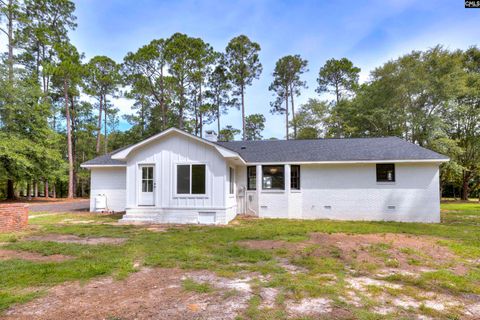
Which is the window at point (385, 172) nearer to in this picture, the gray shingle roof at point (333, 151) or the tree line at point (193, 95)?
the gray shingle roof at point (333, 151)

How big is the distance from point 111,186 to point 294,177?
9872 millimetres

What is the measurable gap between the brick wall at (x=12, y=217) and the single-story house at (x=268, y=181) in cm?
333

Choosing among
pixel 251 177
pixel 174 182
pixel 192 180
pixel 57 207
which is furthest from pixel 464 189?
pixel 57 207

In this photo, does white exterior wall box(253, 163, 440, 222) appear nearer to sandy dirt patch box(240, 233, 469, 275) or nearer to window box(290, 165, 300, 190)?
window box(290, 165, 300, 190)

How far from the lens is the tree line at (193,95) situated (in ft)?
66.3

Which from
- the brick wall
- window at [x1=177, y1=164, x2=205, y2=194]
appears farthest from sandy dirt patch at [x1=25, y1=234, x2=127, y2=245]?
window at [x1=177, y1=164, x2=205, y2=194]

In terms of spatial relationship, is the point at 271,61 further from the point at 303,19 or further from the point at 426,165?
the point at 426,165

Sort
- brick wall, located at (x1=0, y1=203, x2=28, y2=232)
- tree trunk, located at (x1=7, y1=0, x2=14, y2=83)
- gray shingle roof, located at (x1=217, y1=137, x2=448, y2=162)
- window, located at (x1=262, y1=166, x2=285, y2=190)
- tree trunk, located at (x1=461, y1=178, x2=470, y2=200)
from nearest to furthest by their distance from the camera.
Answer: brick wall, located at (x1=0, y1=203, x2=28, y2=232)
gray shingle roof, located at (x1=217, y1=137, x2=448, y2=162)
window, located at (x1=262, y1=166, x2=285, y2=190)
tree trunk, located at (x1=7, y1=0, x2=14, y2=83)
tree trunk, located at (x1=461, y1=178, x2=470, y2=200)

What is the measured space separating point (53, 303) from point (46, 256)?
2.84m

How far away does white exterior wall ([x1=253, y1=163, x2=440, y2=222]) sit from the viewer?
1123 centimetres

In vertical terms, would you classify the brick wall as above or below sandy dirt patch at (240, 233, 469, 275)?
above

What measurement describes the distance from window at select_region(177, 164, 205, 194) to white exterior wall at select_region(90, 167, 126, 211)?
503 centimetres

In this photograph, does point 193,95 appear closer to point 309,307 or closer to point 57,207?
point 57,207

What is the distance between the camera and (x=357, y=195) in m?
11.8
